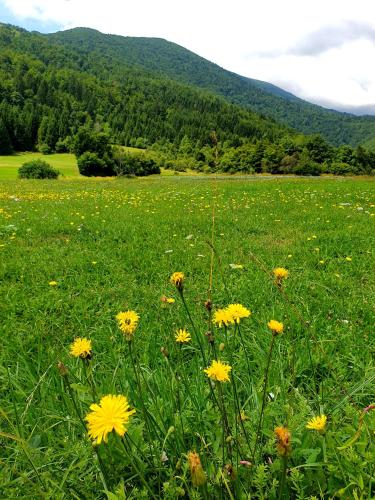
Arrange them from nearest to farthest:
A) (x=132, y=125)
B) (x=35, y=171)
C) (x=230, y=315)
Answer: (x=230, y=315) < (x=35, y=171) < (x=132, y=125)

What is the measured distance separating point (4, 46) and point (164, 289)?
219 meters

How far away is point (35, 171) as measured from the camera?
127ft

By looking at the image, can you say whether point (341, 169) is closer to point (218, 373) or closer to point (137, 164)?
point (137, 164)

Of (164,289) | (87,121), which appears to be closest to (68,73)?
(87,121)

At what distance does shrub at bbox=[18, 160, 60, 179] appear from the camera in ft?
125

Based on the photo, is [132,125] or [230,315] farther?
[132,125]

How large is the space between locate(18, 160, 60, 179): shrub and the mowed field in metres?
32.3

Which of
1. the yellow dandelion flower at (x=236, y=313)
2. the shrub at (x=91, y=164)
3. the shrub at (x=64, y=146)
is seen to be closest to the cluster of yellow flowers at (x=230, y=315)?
the yellow dandelion flower at (x=236, y=313)

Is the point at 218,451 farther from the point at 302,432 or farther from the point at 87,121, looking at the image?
the point at 87,121

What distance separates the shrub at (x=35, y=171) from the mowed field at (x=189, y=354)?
106 ft

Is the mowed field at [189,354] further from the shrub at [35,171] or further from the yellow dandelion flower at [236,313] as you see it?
the shrub at [35,171]

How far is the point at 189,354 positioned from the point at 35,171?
40.0 m

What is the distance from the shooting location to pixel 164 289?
13.8 feet

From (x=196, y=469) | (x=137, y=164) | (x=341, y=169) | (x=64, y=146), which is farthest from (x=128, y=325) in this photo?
(x=64, y=146)
